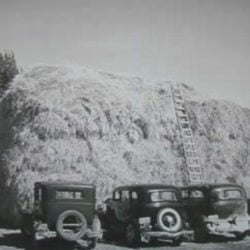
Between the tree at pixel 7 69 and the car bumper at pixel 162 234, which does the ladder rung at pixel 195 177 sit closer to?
the car bumper at pixel 162 234

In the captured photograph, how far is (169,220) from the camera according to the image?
30.0 ft

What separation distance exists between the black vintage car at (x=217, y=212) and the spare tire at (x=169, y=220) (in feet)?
3.24

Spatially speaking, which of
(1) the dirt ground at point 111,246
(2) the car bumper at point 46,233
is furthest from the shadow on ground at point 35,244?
(2) the car bumper at point 46,233

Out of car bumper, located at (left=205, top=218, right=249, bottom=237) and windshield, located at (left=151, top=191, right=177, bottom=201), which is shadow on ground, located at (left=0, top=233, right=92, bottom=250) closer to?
windshield, located at (left=151, top=191, right=177, bottom=201)

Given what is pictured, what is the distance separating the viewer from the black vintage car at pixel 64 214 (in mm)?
8734

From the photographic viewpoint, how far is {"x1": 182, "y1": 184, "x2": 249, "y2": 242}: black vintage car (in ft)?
32.2

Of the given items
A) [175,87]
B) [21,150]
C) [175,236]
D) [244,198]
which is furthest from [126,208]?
[175,87]

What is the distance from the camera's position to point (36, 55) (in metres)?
11.1

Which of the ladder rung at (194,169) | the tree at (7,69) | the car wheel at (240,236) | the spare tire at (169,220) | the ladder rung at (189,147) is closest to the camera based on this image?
the spare tire at (169,220)

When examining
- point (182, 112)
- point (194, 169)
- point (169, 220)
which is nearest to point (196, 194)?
point (169, 220)

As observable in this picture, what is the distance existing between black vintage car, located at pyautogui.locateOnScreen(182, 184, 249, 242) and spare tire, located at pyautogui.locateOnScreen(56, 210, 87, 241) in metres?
2.48

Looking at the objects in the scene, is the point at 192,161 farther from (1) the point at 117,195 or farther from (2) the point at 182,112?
(1) the point at 117,195

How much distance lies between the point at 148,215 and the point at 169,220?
43 centimetres

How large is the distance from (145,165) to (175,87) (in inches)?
144
